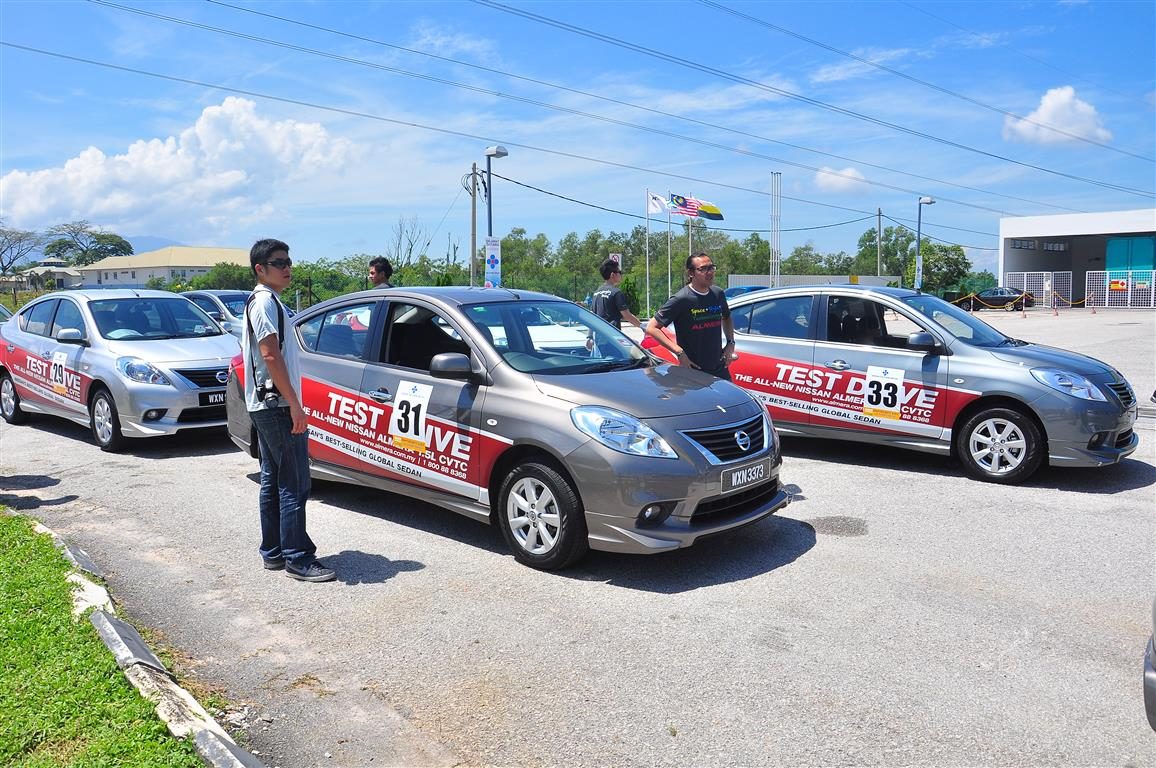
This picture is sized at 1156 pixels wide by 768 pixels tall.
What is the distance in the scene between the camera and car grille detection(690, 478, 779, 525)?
532cm

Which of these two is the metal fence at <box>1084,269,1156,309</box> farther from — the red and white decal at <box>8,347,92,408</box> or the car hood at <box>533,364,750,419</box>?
the red and white decal at <box>8,347,92,408</box>

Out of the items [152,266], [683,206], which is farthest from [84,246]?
[683,206]

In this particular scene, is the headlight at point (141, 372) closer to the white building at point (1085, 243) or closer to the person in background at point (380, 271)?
the person in background at point (380, 271)

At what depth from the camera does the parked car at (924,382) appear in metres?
7.39

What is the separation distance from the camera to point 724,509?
17.9 ft

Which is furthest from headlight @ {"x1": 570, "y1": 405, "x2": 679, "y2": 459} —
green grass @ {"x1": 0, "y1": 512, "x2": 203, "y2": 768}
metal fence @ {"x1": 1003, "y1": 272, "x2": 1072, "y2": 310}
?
metal fence @ {"x1": 1003, "y1": 272, "x2": 1072, "y2": 310}

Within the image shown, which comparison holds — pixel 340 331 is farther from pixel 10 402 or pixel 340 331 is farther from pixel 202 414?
pixel 10 402

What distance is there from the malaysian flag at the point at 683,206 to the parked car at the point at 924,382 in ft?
115

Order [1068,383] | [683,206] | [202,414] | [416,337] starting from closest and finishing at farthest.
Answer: [416,337], [1068,383], [202,414], [683,206]

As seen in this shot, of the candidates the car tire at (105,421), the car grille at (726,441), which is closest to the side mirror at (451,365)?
the car grille at (726,441)

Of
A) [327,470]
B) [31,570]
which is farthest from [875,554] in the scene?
[31,570]

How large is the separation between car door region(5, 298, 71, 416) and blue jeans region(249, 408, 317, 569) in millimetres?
5974

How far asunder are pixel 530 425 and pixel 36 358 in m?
7.95

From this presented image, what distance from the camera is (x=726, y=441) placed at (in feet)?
18.0
